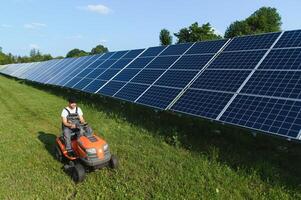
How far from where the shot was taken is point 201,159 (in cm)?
998

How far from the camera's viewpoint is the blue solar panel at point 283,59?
442 inches

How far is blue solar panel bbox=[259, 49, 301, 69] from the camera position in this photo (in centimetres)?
1123

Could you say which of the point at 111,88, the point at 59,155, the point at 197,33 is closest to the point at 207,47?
the point at 111,88

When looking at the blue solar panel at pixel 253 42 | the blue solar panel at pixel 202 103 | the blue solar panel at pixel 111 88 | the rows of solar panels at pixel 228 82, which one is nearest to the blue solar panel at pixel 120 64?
the rows of solar panels at pixel 228 82

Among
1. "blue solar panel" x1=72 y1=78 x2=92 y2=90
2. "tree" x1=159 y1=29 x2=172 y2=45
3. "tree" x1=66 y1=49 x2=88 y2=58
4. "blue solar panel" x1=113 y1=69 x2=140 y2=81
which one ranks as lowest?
"tree" x1=66 y1=49 x2=88 y2=58

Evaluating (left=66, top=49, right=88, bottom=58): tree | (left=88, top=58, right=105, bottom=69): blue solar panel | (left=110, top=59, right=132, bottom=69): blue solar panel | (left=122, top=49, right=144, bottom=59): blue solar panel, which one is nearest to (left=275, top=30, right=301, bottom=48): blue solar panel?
(left=110, top=59, right=132, bottom=69): blue solar panel

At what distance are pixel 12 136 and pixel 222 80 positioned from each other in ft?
24.4

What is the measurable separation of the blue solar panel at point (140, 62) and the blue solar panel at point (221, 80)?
5.40 m

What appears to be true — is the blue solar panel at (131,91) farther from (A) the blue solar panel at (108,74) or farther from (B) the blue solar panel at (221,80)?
(A) the blue solar panel at (108,74)

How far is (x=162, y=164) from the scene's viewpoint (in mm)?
9828

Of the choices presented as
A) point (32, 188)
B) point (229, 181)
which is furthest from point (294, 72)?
point (32, 188)

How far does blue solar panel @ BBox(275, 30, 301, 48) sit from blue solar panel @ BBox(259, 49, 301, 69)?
340 mm

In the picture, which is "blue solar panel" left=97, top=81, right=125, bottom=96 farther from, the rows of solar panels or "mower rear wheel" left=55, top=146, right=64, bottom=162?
"mower rear wheel" left=55, top=146, right=64, bottom=162

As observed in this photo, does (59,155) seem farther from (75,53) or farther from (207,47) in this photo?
(75,53)
